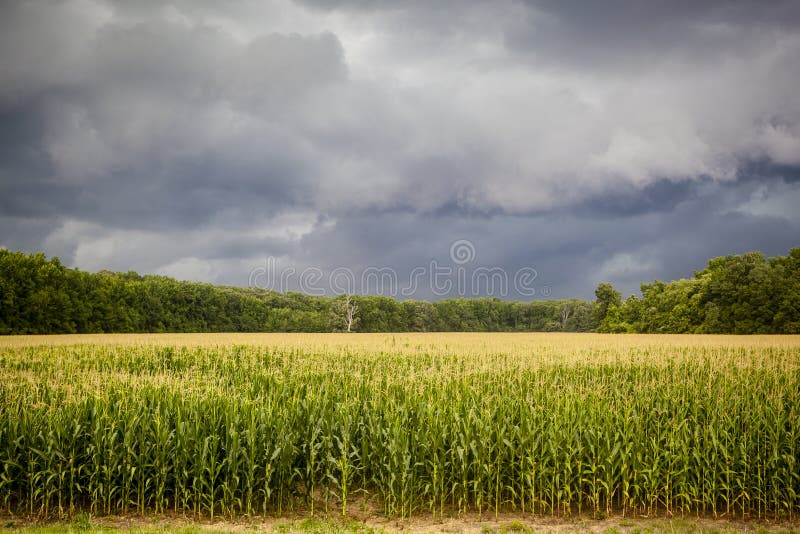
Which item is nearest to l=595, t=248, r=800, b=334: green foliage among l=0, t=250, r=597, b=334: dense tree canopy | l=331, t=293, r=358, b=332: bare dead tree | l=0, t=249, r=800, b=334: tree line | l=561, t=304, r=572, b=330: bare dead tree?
l=0, t=249, r=800, b=334: tree line

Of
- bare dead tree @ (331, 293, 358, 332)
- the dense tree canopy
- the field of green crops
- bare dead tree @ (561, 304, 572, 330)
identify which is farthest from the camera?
bare dead tree @ (561, 304, 572, 330)

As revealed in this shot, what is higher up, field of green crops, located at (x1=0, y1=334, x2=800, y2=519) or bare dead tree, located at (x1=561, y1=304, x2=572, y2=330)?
bare dead tree, located at (x1=561, y1=304, x2=572, y2=330)

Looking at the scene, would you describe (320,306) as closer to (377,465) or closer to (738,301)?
(738,301)

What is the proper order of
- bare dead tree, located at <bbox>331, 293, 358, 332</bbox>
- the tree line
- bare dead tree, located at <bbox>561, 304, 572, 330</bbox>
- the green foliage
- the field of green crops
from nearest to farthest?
the field of green crops, the tree line, the green foliage, bare dead tree, located at <bbox>331, 293, 358, 332</bbox>, bare dead tree, located at <bbox>561, 304, 572, 330</bbox>

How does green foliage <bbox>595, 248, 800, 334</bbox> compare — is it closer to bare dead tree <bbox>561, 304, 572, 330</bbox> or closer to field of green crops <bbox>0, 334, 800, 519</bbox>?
bare dead tree <bbox>561, 304, 572, 330</bbox>

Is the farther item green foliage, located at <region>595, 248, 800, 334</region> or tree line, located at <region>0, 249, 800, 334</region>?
green foliage, located at <region>595, 248, 800, 334</region>

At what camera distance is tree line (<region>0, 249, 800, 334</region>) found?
75.9m

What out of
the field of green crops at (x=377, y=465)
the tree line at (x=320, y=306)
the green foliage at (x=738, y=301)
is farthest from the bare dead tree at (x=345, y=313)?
the field of green crops at (x=377, y=465)

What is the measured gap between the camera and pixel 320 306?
5994 inches

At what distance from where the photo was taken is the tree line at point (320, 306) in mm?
75875

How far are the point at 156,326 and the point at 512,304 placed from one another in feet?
382

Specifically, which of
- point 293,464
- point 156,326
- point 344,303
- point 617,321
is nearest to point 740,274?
point 617,321

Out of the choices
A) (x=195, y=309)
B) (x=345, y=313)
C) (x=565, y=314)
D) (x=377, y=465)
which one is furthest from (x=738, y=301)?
(x=195, y=309)

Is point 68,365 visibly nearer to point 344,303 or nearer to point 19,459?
point 19,459
